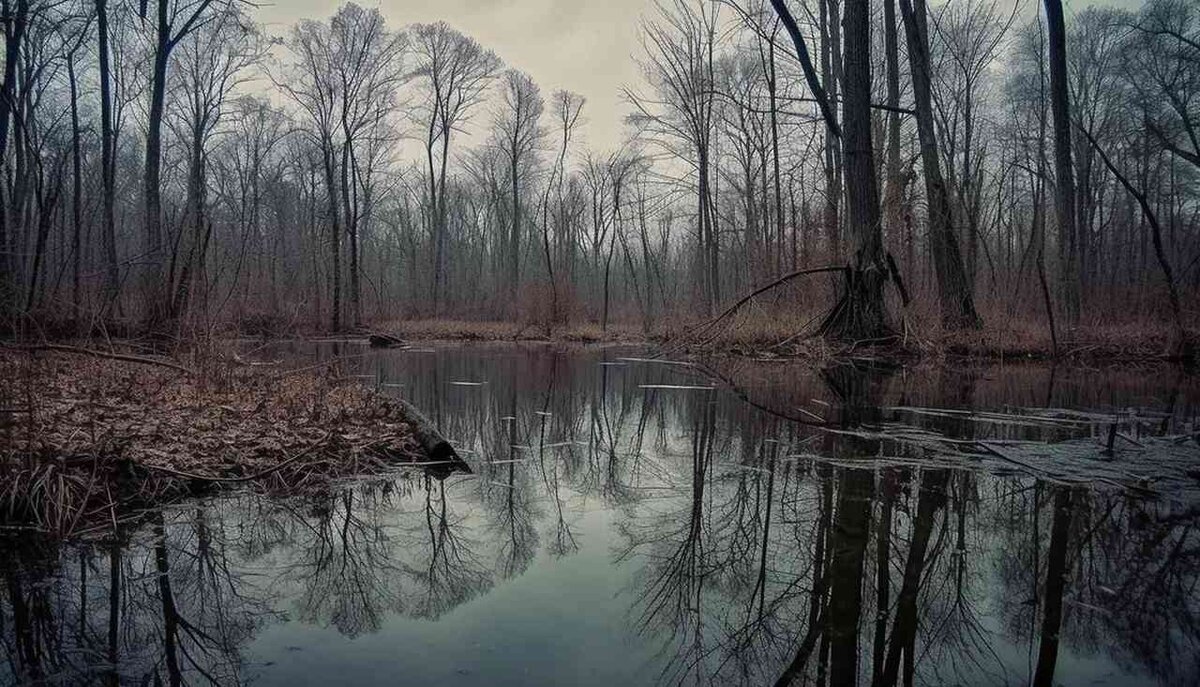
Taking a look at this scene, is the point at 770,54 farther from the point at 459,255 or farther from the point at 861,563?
the point at 459,255

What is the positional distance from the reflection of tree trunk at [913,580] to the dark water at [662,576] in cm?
1

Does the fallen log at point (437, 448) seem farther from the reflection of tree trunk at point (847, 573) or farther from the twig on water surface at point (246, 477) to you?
the reflection of tree trunk at point (847, 573)

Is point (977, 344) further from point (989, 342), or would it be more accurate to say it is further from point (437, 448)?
point (437, 448)

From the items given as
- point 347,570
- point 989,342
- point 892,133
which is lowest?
point 347,570

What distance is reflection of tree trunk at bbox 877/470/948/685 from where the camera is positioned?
5.02 ft

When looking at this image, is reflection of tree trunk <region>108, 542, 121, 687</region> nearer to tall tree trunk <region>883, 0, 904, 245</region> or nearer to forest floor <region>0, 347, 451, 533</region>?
forest floor <region>0, 347, 451, 533</region>

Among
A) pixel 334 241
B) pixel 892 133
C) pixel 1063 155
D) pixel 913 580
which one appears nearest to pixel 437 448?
pixel 913 580

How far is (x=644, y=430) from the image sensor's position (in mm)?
4867

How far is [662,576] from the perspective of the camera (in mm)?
2109

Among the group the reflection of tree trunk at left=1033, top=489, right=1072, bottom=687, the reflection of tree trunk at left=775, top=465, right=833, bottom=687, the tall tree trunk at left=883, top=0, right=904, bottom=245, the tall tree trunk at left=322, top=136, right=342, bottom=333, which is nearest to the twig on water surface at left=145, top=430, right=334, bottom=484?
the reflection of tree trunk at left=775, top=465, right=833, bottom=687

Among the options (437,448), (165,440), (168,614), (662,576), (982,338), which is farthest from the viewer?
(982,338)

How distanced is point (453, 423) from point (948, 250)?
9.74 metres

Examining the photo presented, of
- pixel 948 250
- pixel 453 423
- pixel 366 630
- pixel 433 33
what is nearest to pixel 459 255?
pixel 433 33

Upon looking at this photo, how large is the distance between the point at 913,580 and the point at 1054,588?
1.36 ft
